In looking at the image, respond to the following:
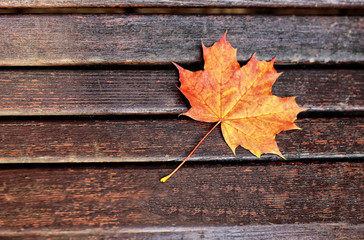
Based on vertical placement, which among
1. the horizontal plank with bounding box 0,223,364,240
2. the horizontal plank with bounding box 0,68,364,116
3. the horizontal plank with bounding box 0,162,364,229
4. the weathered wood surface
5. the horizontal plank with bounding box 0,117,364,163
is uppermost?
the weathered wood surface

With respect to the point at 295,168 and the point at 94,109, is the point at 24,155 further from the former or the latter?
the point at 295,168

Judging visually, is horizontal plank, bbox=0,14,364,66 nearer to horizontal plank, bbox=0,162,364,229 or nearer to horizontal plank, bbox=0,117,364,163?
horizontal plank, bbox=0,117,364,163

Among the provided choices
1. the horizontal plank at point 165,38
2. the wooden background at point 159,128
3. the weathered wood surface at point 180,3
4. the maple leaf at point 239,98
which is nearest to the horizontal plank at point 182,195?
the wooden background at point 159,128

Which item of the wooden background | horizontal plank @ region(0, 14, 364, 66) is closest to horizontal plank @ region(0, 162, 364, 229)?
the wooden background

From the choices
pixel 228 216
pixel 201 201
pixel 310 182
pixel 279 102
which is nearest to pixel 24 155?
pixel 201 201

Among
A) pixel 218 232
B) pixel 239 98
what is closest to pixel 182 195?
pixel 218 232

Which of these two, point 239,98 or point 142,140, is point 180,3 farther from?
point 142,140
